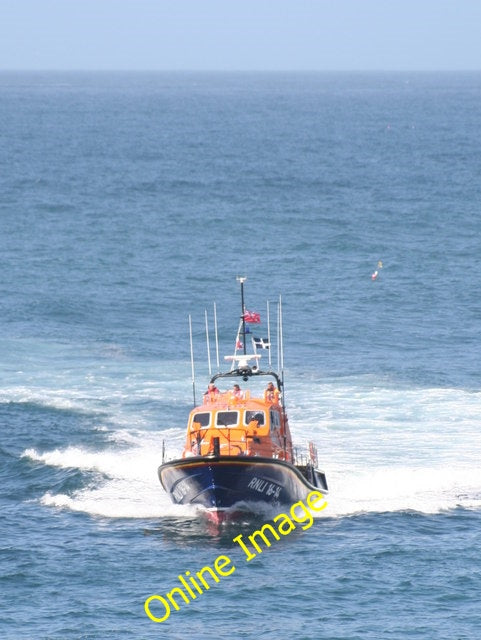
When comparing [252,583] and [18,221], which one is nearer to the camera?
[252,583]

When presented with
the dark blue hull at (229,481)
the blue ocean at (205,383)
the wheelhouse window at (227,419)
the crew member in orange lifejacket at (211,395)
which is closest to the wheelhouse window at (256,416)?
the wheelhouse window at (227,419)

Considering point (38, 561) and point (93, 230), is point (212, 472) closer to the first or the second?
point (38, 561)

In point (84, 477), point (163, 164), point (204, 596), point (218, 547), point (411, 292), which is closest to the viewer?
point (204, 596)

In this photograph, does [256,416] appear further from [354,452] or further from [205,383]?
[205,383]

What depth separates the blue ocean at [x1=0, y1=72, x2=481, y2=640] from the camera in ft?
147

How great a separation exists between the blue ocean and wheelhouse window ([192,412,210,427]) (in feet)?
11.2

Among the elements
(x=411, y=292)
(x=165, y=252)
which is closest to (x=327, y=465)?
(x=411, y=292)

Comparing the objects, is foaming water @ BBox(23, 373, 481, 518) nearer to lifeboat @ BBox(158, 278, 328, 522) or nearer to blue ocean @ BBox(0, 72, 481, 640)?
blue ocean @ BBox(0, 72, 481, 640)

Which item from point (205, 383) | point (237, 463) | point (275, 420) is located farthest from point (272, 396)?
point (205, 383)

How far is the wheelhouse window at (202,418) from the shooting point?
53.4m

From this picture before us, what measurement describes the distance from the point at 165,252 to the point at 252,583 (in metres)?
67.1

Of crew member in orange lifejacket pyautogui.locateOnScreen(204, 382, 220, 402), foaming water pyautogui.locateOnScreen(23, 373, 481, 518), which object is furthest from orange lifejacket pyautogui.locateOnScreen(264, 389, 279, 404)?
foaming water pyautogui.locateOnScreen(23, 373, 481, 518)

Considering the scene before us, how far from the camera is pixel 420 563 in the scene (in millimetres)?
47500

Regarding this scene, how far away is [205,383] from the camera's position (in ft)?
233
